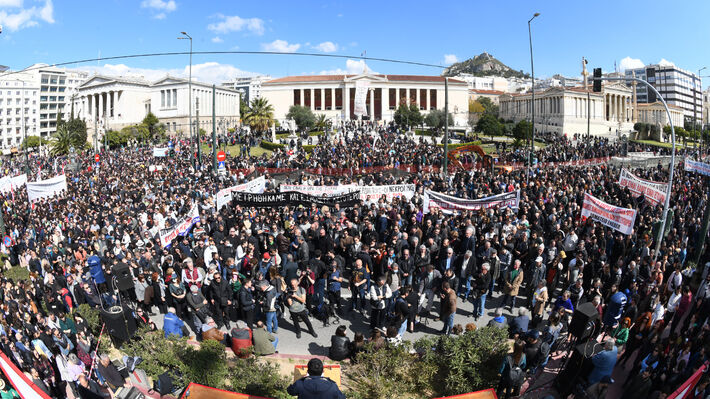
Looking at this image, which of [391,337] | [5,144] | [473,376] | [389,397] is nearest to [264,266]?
[391,337]

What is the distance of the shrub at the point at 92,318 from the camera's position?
1020 cm

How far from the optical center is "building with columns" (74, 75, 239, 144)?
279 ft

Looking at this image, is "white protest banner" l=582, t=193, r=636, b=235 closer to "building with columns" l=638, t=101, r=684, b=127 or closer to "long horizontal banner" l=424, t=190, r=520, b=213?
"long horizontal banner" l=424, t=190, r=520, b=213

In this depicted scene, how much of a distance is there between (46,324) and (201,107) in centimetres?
8327

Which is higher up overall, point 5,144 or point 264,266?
point 5,144

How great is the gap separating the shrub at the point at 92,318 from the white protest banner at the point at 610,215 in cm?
1192

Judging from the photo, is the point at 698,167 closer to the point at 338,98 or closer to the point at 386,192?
the point at 386,192

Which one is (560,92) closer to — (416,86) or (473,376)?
(416,86)

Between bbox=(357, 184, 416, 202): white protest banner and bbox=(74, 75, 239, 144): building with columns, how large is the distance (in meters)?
67.6

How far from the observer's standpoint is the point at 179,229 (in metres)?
14.2

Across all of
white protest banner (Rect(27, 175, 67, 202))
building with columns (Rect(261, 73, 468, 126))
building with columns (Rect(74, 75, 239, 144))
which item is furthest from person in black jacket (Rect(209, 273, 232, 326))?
building with columns (Rect(261, 73, 468, 126))

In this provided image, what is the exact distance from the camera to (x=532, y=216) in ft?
49.0

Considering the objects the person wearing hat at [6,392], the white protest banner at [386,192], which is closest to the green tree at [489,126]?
the white protest banner at [386,192]

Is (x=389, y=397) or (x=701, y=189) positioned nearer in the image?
(x=389, y=397)
